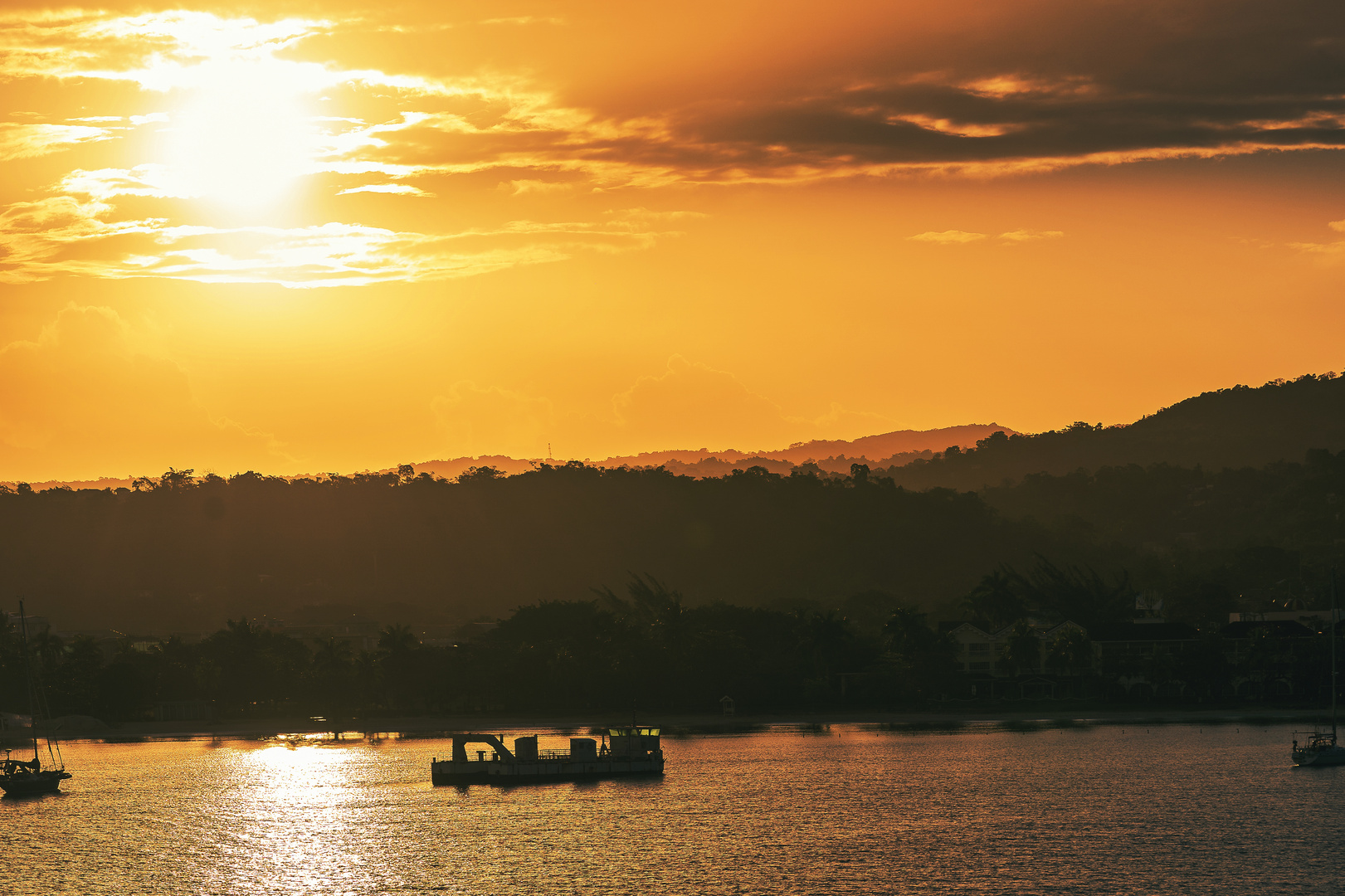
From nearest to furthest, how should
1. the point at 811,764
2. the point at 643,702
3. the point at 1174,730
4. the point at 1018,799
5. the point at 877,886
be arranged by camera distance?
the point at 877,886
the point at 1018,799
the point at 811,764
the point at 1174,730
the point at 643,702

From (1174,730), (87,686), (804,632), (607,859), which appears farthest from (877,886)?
(87,686)

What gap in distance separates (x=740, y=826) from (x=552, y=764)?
3248 cm

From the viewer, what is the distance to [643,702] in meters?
180

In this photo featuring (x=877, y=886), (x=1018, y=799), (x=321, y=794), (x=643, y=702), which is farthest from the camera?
(x=643, y=702)

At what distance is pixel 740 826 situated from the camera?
104250mm

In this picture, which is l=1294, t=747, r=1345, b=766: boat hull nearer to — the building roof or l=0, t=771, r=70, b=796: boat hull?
the building roof

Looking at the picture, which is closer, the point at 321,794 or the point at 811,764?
the point at 321,794

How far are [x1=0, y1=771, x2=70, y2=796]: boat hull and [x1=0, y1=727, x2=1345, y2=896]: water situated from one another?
2496 millimetres

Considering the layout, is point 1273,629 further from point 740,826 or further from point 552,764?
point 740,826

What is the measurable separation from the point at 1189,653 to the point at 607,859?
11251 cm

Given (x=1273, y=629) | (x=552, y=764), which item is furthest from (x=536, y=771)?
(x=1273, y=629)

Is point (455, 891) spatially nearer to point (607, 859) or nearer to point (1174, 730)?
point (607, 859)

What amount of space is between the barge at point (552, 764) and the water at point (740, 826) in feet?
8.88

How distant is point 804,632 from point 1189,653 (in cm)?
4694
